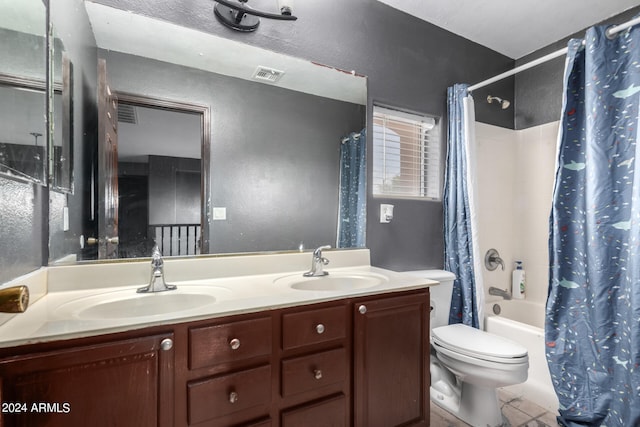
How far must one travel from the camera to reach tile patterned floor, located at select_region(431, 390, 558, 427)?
166cm

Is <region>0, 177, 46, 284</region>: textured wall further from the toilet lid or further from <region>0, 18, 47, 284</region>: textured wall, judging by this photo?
the toilet lid

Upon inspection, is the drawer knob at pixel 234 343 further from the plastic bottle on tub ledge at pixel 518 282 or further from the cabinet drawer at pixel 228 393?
the plastic bottle on tub ledge at pixel 518 282

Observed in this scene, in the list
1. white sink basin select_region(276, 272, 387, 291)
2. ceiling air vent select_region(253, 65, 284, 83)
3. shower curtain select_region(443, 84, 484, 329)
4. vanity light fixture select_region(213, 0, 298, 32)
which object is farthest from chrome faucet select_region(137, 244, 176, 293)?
shower curtain select_region(443, 84, 484, 329)

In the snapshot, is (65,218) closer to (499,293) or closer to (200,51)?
(200,51)

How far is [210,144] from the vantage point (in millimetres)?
1466

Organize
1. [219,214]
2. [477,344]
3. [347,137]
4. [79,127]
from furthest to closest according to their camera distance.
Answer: [347,137]
[477,344]
[219,214]
[79,127]

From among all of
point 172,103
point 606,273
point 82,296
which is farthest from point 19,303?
point 606,273

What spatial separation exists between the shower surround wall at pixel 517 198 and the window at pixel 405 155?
51cm

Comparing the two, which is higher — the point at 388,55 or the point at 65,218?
the point at 388,55

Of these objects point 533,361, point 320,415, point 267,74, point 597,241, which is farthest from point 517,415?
point 267,74

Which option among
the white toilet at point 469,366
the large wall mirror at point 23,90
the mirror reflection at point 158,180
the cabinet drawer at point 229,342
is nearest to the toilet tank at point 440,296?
the white toilet at point 469,366

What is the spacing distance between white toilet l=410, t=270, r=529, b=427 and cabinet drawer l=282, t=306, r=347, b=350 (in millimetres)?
766

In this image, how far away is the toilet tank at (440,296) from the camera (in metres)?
1.92

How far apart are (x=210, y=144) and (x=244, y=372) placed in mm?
986
